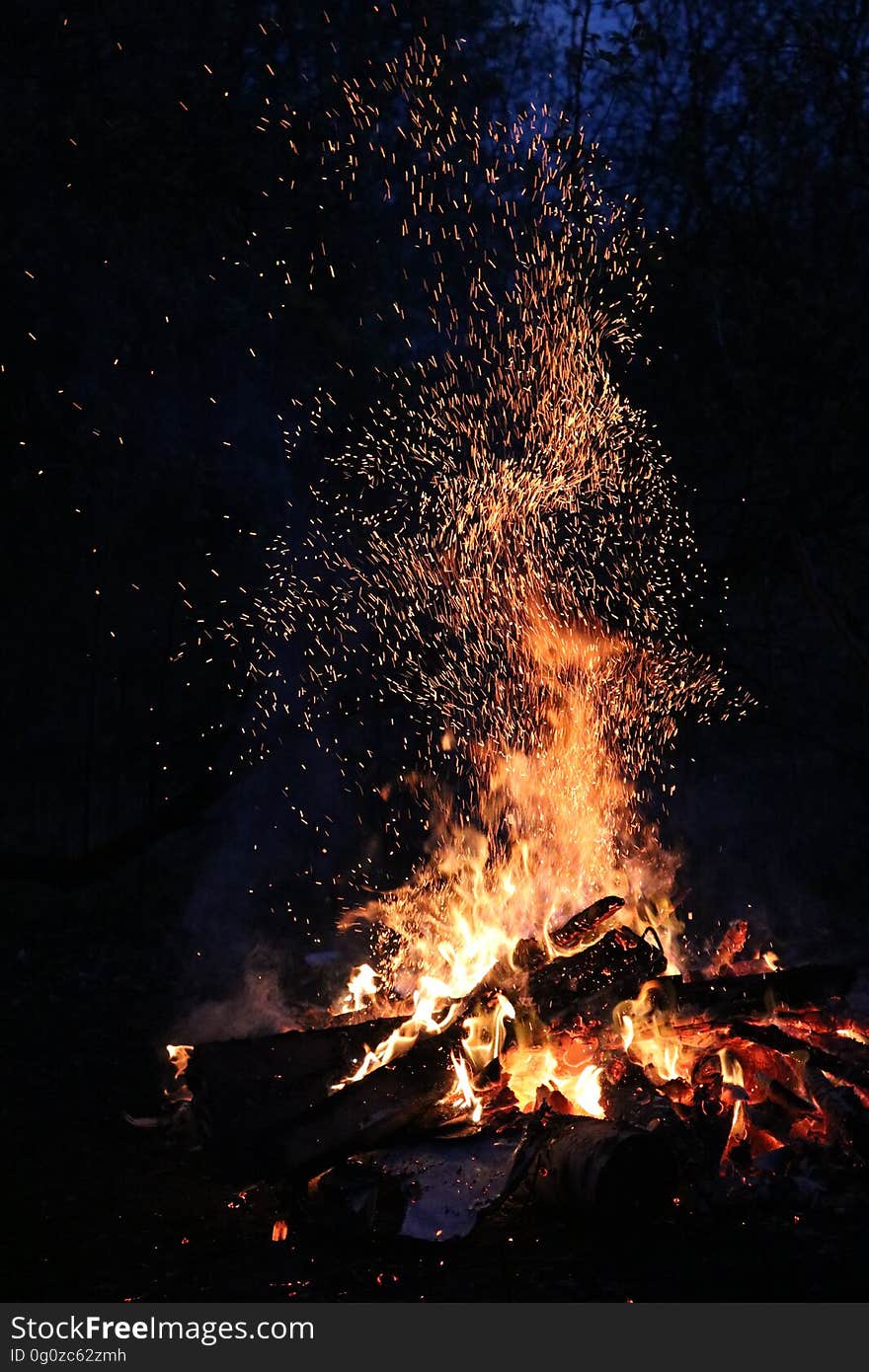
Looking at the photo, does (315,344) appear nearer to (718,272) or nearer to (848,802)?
(718,272)

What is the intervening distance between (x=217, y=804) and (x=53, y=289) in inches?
174

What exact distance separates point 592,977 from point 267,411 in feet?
18.6

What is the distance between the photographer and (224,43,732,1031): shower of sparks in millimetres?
10055

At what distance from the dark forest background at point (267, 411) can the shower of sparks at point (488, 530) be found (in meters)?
0.32

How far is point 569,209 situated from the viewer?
11.8m

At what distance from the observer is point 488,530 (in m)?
10.1

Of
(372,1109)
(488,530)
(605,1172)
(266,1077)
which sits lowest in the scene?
(605,1172)

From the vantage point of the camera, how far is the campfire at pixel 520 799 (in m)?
5.28

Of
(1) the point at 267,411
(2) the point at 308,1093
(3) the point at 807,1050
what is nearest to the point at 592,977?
(3) the point at 807,1050

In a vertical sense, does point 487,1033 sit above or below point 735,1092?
above

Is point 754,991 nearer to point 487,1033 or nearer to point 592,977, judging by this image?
point 592,977

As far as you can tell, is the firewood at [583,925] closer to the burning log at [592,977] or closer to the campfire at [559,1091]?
the campfire at [559,1091]

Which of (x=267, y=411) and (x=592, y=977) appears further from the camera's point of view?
(x=267, y=411)

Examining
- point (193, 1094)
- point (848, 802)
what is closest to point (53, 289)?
point (193, 1094)
